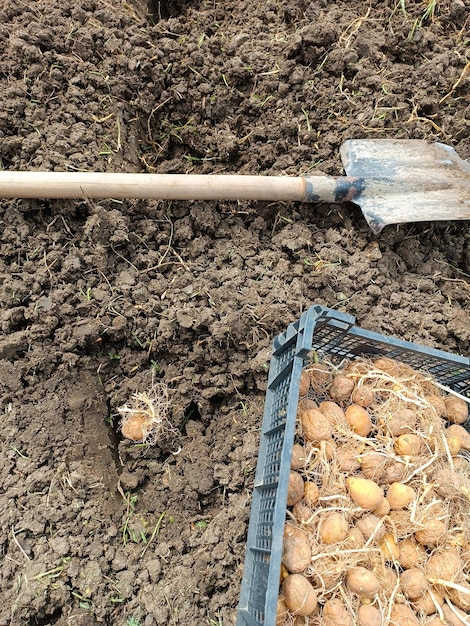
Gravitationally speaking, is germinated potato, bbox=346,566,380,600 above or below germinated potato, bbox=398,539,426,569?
above

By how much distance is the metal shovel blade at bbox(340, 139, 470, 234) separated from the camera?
6.69 feet

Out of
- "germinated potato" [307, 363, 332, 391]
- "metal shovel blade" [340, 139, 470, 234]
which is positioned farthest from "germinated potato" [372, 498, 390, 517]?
"metal shovel blade" [340, 139, 470, 234]

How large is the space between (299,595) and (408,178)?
172cm

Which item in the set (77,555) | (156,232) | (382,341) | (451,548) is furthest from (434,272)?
(77,555)

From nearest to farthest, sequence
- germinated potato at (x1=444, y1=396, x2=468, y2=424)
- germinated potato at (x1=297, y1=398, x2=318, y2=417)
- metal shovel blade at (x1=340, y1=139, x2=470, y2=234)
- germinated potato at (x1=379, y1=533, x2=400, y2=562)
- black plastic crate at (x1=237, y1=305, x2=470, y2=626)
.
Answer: black plastic crate at (x1=237, y1=305, x2=470, y2=626) < germinated potato at (x1=379, y1=533, x2=400, y2=562) < germinated potato at (x1=297, y1=398, x2=318, y2=417) < germinated potato at (x1=444, y1=396, x2=468, y2=424) < metal shovel blade at (x1=340, y1=139, x2=470, y2=234)

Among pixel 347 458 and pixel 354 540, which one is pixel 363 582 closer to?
pixel 354 540

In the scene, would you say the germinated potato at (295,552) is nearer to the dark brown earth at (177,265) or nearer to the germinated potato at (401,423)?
the dark brown earth at (177,265)

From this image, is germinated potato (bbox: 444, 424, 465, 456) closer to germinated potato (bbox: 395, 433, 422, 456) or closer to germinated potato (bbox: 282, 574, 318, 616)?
germinated potato (bbox: 395, 433, 422, 456)

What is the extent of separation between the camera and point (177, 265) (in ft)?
6.52

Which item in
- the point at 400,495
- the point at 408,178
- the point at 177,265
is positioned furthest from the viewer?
the point at 408,178

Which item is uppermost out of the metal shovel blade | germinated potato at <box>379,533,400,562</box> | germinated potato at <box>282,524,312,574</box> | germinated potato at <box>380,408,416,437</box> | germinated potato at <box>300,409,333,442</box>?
the metal shovel blade

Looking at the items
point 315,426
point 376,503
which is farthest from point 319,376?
point 376,503

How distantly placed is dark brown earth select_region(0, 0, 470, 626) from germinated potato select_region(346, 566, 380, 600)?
1.21 ft

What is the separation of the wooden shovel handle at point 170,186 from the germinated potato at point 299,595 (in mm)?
1414
